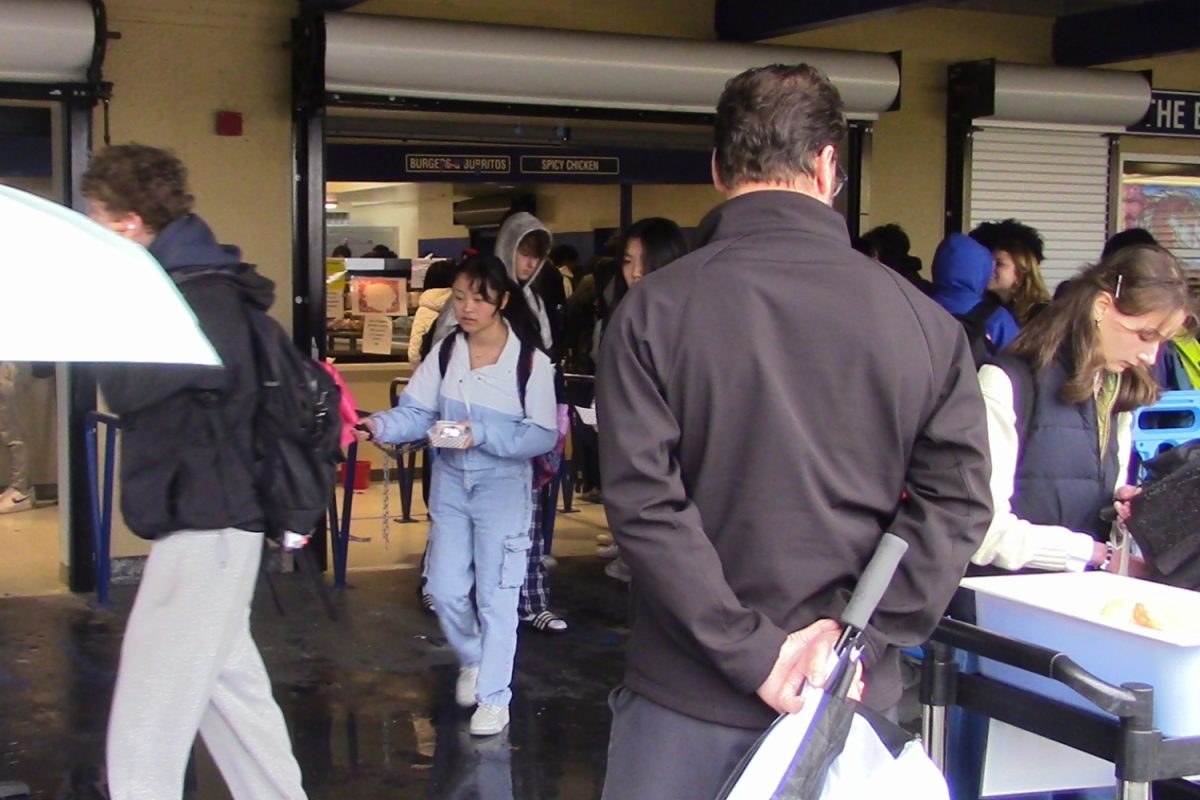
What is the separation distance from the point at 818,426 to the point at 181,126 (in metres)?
5.78

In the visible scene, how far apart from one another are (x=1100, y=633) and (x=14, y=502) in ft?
28.1

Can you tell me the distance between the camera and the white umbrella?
196 centimetres

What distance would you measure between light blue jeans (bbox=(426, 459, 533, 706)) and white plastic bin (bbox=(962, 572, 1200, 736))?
2432 mm

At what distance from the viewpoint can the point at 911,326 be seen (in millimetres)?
2383

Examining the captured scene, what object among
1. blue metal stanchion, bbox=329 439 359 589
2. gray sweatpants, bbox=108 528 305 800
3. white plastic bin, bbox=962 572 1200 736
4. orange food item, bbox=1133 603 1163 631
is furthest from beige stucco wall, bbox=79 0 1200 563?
orange food item, bbox=1133 603 1163 631

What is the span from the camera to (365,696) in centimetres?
581

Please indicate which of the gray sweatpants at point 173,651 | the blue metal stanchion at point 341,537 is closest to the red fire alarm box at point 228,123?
the blue metal stanchion at point 341,537

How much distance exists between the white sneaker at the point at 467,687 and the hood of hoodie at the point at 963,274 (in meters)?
2.35

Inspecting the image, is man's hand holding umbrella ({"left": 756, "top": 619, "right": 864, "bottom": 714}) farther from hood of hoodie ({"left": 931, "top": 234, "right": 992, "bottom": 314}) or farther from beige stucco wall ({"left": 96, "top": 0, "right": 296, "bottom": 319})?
beige stucco wall ({"left": 96, "top": 0, "right": 296, "bottom": 319})

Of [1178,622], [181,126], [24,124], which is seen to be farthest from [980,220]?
[1178,622]

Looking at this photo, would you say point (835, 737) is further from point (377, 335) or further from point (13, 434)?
point (377, 335)

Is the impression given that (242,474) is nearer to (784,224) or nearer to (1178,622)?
(784,224)

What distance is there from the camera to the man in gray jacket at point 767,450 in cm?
227

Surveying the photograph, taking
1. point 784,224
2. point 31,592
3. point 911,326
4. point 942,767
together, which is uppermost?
point 784,224
